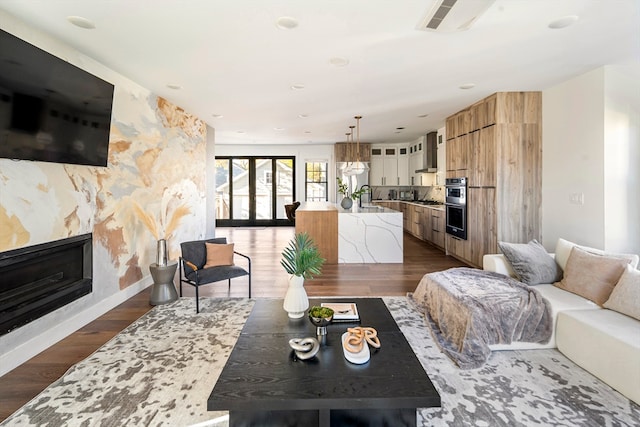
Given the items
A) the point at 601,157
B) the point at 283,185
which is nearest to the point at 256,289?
the point at 601,157

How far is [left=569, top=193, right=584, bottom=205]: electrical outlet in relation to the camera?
3994 mm

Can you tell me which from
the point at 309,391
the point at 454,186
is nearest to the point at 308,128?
the point at 454,186

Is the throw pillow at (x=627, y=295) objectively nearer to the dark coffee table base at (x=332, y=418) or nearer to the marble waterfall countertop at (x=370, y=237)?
the dark coffee table base at (x=332, y=418)

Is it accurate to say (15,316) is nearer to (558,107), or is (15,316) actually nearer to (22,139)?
(22,139)

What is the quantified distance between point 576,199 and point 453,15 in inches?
122

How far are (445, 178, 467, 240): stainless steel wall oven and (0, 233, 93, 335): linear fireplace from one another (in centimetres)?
537

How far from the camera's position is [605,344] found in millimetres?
2156

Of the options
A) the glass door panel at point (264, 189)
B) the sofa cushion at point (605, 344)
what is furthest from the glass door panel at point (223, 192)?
the sofa cushion at point (605, 344)

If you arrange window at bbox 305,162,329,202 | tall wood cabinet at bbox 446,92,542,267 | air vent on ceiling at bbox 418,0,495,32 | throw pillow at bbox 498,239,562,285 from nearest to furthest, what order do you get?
air vent on ceiling at bbox 418,0,495,32 < throw pillow at bbox 498,239,562,285 < tall wood cabinet at bbox 446,92,542,267 < window at bbox 305,162,329,202

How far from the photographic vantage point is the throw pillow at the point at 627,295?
2.32m

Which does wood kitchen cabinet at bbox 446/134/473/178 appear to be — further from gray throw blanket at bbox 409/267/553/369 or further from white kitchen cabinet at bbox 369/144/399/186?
white kitchen cabinet at bbox 369/144/399/186

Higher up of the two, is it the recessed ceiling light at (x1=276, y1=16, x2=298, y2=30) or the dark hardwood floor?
the recessed ceiling light at (x1=276, y1=16, x2=298, y2=30)

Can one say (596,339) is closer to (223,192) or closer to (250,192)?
(250,192)

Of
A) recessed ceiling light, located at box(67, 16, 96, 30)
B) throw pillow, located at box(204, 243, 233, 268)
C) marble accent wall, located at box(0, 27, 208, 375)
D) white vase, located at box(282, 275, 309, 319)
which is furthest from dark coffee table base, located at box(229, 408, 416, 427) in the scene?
recessed ceiling light, located at box(67, 16, 96, 30)
